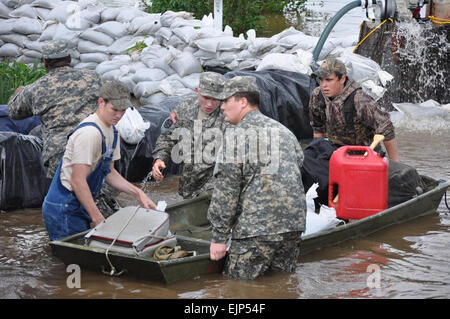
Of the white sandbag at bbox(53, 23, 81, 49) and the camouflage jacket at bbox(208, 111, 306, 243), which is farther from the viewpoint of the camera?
the white sandbag at bbox(53, 23, 81, 49)

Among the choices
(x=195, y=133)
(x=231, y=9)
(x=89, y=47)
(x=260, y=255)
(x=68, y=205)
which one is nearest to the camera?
(x=260, y=255)

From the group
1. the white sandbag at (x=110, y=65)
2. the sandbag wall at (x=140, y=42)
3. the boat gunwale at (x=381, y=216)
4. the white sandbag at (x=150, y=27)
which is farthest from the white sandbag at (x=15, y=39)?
the boat gunwale at (x=381, y=216)

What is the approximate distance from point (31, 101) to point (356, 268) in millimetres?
3038

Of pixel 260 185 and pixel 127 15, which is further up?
pixel 127 15

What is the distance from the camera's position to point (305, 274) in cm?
567

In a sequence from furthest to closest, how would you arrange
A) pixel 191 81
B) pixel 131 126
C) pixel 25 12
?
pixel 25 12 < pixel 191 81 < pixel 131 126

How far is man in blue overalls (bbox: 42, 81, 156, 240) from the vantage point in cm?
525

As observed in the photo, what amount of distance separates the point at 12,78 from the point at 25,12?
376 centimetres

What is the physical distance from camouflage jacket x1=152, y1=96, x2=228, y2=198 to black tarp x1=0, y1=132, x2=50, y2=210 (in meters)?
1.93

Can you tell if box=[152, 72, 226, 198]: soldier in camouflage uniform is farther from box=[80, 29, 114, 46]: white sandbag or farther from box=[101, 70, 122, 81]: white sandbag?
box=[80, 29, 114, 46]: white sandbag

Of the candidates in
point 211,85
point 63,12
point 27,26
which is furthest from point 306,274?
point 27,26

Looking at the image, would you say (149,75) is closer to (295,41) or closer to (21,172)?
(295,41)

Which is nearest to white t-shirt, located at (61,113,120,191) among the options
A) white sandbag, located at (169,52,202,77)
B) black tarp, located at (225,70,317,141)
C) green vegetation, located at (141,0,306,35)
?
black tarp, located at (225,70,317,141)
